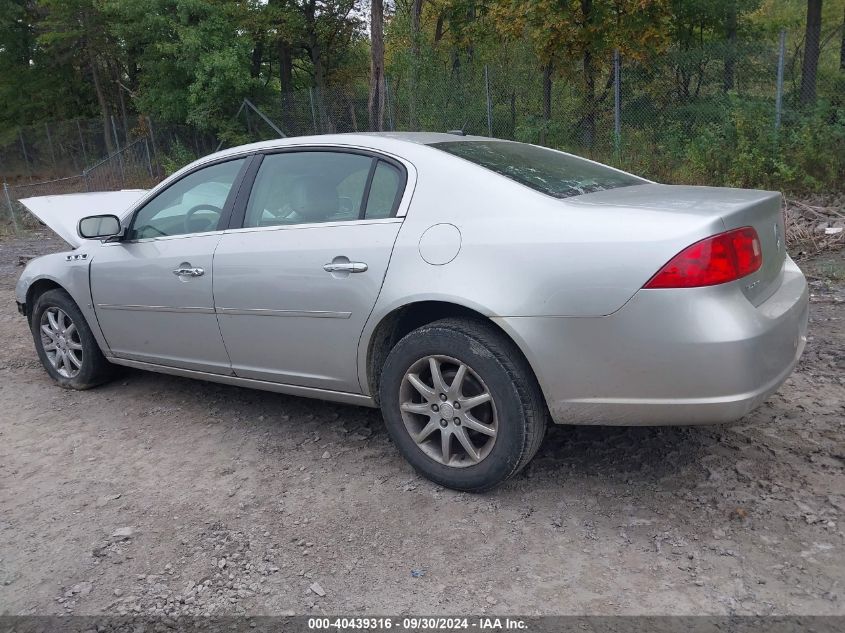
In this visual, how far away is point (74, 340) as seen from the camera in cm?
502

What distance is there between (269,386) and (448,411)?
1.22m

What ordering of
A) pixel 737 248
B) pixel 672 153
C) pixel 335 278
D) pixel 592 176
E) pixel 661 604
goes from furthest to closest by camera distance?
pixel 672 153 < pixel 592 176 < pixel 335 278 < pixel 737 248 < pixel 661 604

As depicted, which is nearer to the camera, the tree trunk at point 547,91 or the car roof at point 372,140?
the car roof at point 372,140

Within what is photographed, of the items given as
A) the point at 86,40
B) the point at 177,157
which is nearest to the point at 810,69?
the point at 177,157

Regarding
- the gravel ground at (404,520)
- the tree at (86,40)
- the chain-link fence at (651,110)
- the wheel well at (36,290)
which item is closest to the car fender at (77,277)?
the wheel well at (36,290)

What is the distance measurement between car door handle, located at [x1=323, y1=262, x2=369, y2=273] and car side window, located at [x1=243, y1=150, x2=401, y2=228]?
26 centimetres

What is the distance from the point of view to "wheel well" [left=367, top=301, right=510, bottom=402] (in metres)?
3.24

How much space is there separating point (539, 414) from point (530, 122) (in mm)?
11380

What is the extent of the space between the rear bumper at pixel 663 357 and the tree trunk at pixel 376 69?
13.7 metres

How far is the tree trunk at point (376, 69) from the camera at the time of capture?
15.4 meters

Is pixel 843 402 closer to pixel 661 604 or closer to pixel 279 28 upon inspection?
pixel 661 604

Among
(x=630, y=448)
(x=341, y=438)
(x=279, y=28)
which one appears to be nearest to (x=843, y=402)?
(x=630, y=448)

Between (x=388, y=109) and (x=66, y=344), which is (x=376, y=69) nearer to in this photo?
(x=388, y=109)

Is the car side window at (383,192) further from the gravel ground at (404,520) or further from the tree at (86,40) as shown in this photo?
the tree at (86,40)
